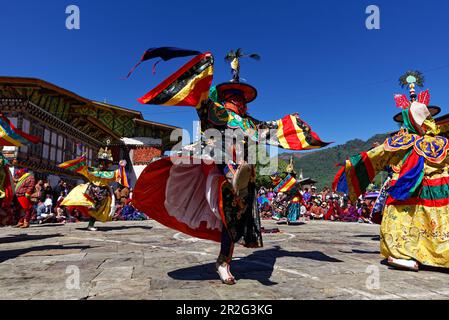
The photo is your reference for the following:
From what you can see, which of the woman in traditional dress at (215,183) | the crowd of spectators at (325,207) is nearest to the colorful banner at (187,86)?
the woman in traditional dress at (215,183)

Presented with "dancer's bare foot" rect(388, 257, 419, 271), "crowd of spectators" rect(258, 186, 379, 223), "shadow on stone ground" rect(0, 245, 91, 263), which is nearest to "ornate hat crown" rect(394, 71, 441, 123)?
"dancer's bare foot" rect(388, 257, 419, 271)

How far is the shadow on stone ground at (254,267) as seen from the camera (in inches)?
139

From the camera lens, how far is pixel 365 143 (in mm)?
133000

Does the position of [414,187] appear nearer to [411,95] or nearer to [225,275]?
[411,95]

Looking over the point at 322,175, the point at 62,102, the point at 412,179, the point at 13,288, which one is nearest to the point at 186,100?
the point at 13,288

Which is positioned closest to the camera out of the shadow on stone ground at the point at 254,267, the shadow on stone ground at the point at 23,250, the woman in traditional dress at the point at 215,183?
the woman in traditional dress at the point at 215,183

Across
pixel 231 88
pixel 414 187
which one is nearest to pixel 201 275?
pixel 231 88

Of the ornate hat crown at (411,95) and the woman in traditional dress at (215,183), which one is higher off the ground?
the ornate hat crown at (411,95)

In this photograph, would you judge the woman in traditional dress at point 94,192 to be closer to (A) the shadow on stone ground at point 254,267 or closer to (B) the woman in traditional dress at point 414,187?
(A) the shadow on stone ground at point 254,267

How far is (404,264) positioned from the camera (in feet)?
12.8

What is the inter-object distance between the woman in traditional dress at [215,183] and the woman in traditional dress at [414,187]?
5.85 feet

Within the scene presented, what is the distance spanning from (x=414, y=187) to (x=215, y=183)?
264 cm

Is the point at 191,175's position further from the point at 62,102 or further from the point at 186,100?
the point at 62,102

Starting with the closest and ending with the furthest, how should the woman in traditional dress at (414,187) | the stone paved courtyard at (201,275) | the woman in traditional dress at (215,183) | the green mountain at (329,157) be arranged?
the stone paved courtyard at (201,275) < the woman in traditional dress at (215,183) < the woman in traditional dress at (414,187) < the green mountain at (329,157)
